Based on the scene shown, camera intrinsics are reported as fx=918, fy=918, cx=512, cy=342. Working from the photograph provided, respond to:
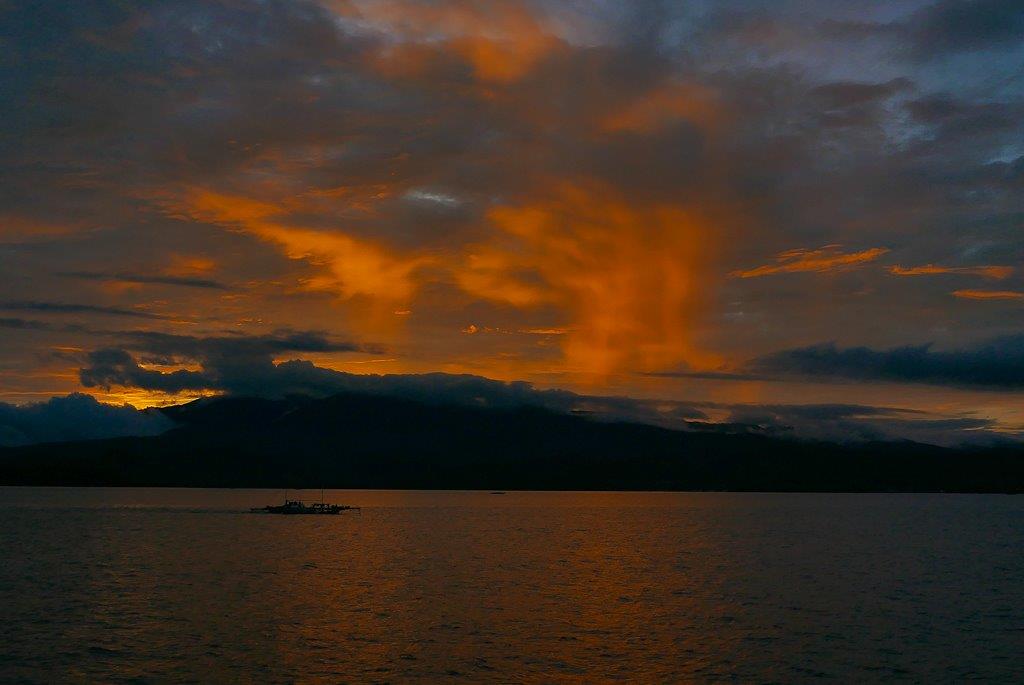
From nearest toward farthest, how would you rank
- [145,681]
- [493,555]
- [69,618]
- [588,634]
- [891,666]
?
[145,681] < [891,666] < [588,634] < [69,618] < [493,555]

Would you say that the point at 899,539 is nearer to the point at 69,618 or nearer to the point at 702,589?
the point at 702,589

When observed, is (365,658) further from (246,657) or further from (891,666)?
(891,666)

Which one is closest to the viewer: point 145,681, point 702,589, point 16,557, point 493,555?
point 145,681

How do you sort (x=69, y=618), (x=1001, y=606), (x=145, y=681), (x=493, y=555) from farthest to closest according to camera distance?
(x=493, y=555)
(x=1001, y=606)
(x=69, y=618)
(x=145, y=681)

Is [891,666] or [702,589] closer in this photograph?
[891,666]

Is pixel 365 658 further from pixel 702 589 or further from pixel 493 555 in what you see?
pixel 493 555

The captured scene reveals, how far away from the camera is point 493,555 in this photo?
143500mm

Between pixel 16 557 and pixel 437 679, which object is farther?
pixel 16 557

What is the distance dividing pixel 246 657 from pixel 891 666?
43142 mm

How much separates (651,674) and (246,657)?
26.9 meters

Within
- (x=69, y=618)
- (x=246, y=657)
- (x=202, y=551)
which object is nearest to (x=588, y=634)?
(x=246, y=657)

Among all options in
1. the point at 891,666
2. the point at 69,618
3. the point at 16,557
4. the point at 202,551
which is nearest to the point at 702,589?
the point at 891,666

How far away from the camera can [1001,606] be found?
92625 millimetres

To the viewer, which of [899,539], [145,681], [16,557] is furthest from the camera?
[899,539]
